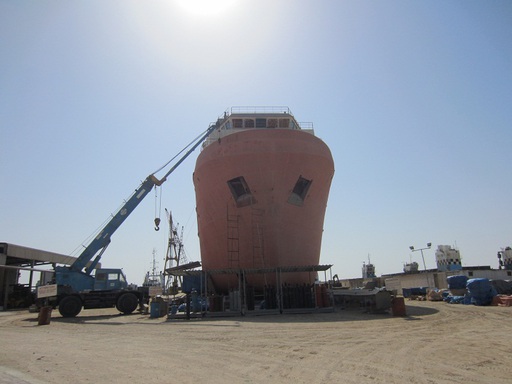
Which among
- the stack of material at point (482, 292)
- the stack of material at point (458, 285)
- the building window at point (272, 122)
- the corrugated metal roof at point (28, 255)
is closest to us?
the stack of material at point (482, 292)

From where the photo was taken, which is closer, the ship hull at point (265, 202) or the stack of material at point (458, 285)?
the ship hull at point (265, 202)

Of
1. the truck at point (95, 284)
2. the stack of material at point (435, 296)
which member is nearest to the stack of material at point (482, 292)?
the stack of material at point (435, 296)

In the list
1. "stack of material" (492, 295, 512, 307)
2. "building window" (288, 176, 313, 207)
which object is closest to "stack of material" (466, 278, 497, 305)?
"stack of material" (492, 295, 512, 307)

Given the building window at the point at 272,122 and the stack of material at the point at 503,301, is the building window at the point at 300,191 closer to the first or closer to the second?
the building window at the point at 272,122

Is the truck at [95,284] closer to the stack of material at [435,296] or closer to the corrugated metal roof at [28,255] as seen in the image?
the corrugated metal roof at [28,255]

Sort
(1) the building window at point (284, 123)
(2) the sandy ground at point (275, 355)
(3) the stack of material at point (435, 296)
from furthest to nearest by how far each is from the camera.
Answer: (1) the building window at point (284, 123), (3) the stack of material at point (435, 296), (2) the sandy ground at point (275, 355)

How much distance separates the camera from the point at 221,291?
1912 cm

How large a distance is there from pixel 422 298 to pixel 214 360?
71.6 ft

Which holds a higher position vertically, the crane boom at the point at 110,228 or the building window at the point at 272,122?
the building window at the point at 272,122

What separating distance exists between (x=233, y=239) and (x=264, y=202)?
2403 millimetres

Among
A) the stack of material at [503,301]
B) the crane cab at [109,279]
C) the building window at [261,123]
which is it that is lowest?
the stack of material at [503,301]

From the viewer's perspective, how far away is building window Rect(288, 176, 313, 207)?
17641 millimetres

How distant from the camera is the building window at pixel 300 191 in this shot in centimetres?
1764

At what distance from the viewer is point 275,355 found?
21.8 ft
